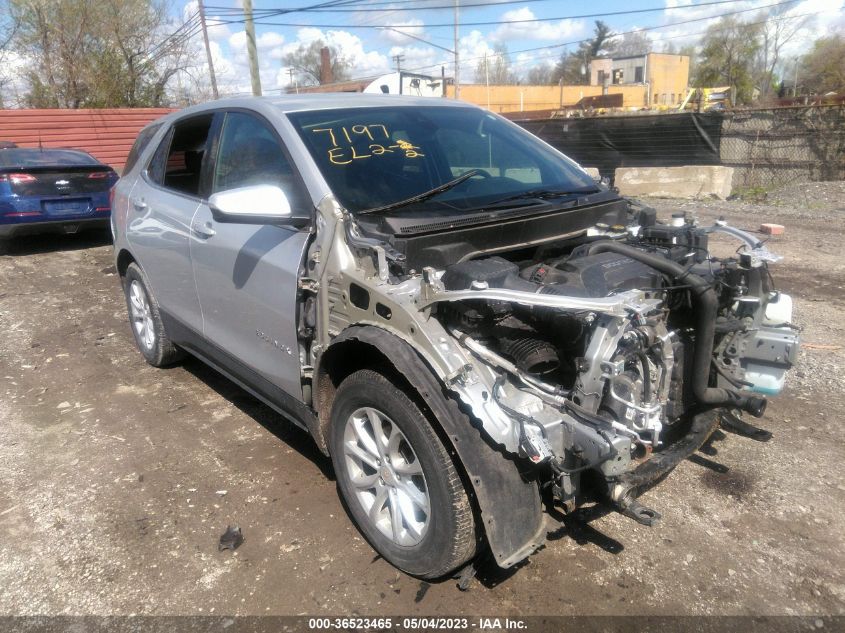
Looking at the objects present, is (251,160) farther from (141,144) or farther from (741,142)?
(741,142)

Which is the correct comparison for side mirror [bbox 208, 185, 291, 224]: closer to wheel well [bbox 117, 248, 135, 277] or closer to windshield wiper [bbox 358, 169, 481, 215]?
windshield wiper [bbox 358, 169, 481, 215]

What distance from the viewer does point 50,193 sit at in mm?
9102

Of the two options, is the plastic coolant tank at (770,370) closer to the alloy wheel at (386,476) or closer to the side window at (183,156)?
the alloy wheel at (386,476)

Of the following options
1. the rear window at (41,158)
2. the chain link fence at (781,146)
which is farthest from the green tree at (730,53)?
the rear window at (41,158)

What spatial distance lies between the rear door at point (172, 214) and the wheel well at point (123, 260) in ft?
0.92

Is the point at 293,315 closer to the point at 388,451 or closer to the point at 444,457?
the point at 388,451

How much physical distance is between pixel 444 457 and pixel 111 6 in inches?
1103

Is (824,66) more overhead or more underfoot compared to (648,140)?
more overhead

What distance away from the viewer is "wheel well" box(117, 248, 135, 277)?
16.3ft

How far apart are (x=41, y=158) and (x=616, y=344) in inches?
395

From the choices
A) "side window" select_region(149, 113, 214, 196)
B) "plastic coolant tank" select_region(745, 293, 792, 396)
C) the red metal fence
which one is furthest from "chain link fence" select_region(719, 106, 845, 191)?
the red metal fence

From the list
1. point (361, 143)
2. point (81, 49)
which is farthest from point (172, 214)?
point (81, 49)

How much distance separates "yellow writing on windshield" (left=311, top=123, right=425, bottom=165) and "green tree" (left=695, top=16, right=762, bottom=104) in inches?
2222

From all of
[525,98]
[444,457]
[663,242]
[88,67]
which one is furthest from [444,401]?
[525,98]
